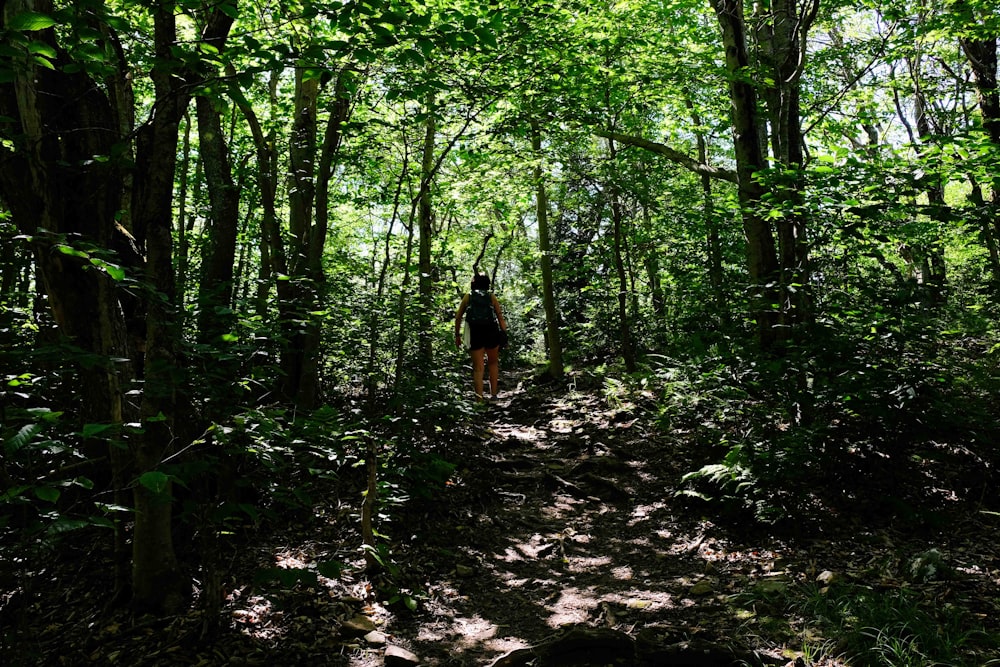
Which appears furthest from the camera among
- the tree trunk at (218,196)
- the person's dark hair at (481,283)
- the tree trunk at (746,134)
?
the person's dark hair at (481,283)

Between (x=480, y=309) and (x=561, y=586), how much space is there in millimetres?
5212

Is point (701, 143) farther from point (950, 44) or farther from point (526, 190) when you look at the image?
point (526, 190)

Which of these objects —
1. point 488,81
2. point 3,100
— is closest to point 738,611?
point 3,100

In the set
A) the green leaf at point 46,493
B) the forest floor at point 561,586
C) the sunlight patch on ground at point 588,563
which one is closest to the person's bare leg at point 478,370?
the forest floor at point 561,586

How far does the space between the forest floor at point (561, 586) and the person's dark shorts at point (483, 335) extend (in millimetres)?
2949

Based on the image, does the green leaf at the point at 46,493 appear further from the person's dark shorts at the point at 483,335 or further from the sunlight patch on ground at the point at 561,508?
the person's dark shorts at the point at 483,335

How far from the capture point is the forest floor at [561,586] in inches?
139

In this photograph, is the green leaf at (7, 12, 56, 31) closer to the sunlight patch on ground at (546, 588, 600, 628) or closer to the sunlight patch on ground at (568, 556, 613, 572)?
the sunlight patch on ground at (546, 588, 600, 628)

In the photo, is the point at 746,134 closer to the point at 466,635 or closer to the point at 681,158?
the point at 681,158

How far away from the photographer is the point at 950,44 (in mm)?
13359

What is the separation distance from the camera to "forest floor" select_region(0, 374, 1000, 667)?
139 inches

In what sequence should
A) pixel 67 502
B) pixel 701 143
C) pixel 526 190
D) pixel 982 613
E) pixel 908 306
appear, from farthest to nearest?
pixel 701 143 < pixel 526 190 < pixel 908 306 < pixel 67 502 < pixel 982 613

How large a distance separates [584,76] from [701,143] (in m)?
7.88

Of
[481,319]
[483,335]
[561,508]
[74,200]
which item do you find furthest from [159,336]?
[483,335]
